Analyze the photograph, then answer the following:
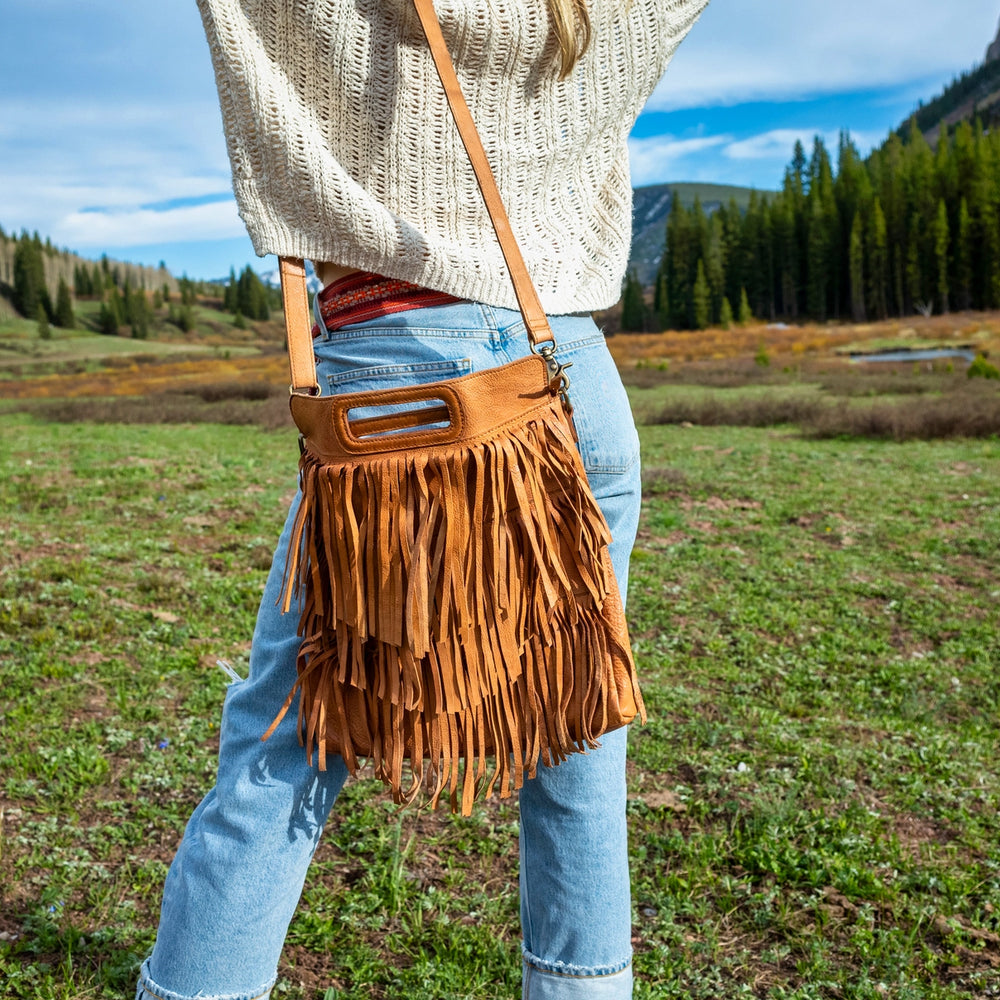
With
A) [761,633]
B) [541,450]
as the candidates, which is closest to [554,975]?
[541,450]

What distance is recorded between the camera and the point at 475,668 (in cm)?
111

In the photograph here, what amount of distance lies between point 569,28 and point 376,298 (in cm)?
43

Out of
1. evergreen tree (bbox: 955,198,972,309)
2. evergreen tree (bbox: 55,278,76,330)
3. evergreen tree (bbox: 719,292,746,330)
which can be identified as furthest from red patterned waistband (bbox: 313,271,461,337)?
evergreen tree (bbox: 55,278,76,330)

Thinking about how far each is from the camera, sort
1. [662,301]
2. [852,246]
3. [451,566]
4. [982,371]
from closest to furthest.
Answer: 1. [451,566]
2. [982,371]
3. [852,246]
4. [662,301]

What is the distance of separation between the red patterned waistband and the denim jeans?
1 centimetres

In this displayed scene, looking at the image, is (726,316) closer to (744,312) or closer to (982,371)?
(744,312)

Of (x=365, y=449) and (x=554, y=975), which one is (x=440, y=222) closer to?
(x=365, y=449)

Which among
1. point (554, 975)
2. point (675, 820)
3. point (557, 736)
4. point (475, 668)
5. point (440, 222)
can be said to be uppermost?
point (440, 222)

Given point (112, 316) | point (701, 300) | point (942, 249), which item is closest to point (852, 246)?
point (942, 249)

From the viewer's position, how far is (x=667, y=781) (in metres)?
A: 2.86

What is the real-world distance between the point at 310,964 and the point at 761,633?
3.01 meters

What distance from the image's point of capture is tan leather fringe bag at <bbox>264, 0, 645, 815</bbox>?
3.54 feet

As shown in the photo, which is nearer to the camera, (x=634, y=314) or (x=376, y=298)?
(x=376, y=298)

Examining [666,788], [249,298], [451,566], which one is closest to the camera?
[451,566]
